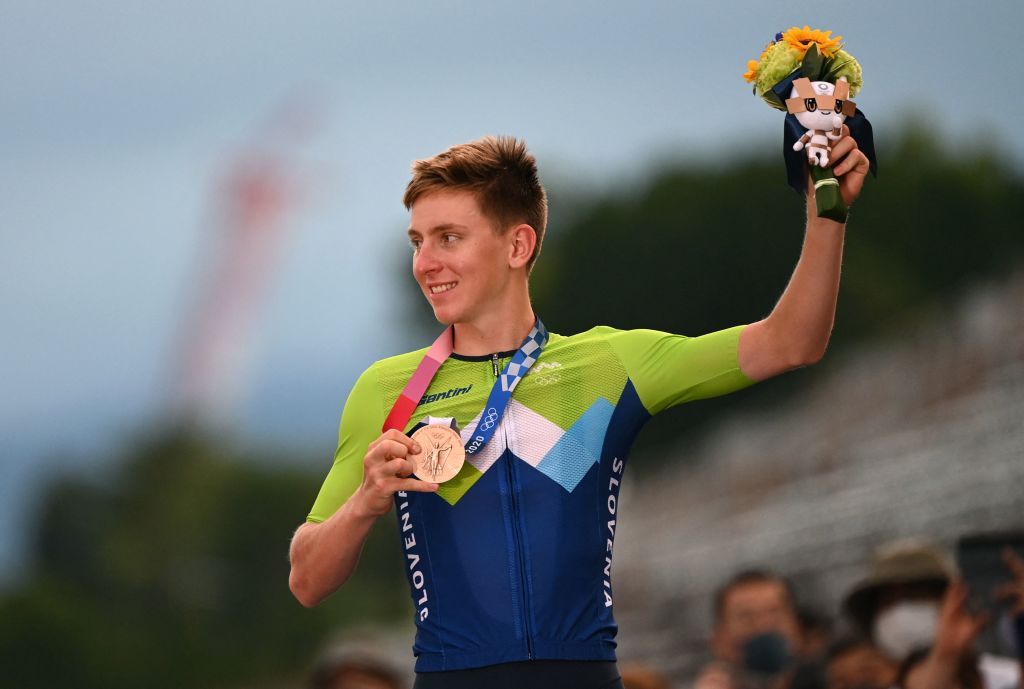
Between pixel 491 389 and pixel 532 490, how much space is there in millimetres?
305

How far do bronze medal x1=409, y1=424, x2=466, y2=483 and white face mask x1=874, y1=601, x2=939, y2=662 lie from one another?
3592 millimetres

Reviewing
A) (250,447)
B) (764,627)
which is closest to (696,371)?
(764,627)

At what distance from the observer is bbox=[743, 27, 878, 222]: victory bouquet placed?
14.2ft

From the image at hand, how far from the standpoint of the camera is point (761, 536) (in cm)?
3047

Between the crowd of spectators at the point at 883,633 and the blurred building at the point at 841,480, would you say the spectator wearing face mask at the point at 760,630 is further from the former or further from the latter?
the blurred building at the point at 841,480

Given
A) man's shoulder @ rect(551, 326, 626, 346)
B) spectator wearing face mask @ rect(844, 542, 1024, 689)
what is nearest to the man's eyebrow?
man's shoulder @ rect(551, 326, 626, 346)

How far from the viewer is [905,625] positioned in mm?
7578

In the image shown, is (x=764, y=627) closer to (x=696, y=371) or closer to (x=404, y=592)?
(x=696, y=371)

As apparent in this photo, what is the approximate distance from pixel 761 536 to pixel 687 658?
819cm

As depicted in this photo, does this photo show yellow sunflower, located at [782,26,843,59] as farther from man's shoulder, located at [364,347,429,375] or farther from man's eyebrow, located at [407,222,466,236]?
man's shoulder, located at [364,347,429,375]

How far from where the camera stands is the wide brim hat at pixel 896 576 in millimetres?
7566

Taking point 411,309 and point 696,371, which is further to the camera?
point 411,309

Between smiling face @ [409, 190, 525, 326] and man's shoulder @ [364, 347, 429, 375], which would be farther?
man's shoulder @ [364, 347, 429, 375]

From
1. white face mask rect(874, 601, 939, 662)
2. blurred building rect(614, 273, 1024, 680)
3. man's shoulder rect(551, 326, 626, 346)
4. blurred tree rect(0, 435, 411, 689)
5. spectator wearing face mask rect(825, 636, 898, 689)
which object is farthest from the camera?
blurred tree rect(0, 435, 411, 689)
